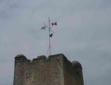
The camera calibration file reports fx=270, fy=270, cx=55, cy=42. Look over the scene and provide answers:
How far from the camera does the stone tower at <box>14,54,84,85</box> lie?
1936 centimetres

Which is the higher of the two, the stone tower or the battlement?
the battlement

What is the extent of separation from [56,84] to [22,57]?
3793 mm

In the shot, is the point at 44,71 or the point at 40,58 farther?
the point at 40,58

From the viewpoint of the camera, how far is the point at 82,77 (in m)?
23.5

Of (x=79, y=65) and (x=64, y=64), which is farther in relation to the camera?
(x=79, y=65)

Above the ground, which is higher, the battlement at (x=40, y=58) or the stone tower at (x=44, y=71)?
the battlement at (x=40, y=58)

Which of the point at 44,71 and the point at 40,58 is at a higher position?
the point at 40,58

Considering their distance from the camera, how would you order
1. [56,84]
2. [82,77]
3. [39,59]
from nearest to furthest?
[56,84], [39,59], [82,77]

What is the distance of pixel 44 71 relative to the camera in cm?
1975

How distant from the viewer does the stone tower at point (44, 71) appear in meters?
19.4

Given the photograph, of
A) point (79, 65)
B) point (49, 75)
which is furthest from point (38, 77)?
point (79, 65)

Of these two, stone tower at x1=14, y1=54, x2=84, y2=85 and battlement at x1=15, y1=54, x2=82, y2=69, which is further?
battlement at x1=15, y1=54, x2=82, y2=69

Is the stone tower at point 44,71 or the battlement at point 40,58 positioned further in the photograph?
the battlement at point 40,58

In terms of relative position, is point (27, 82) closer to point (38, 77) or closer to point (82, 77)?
point (38, 77)
